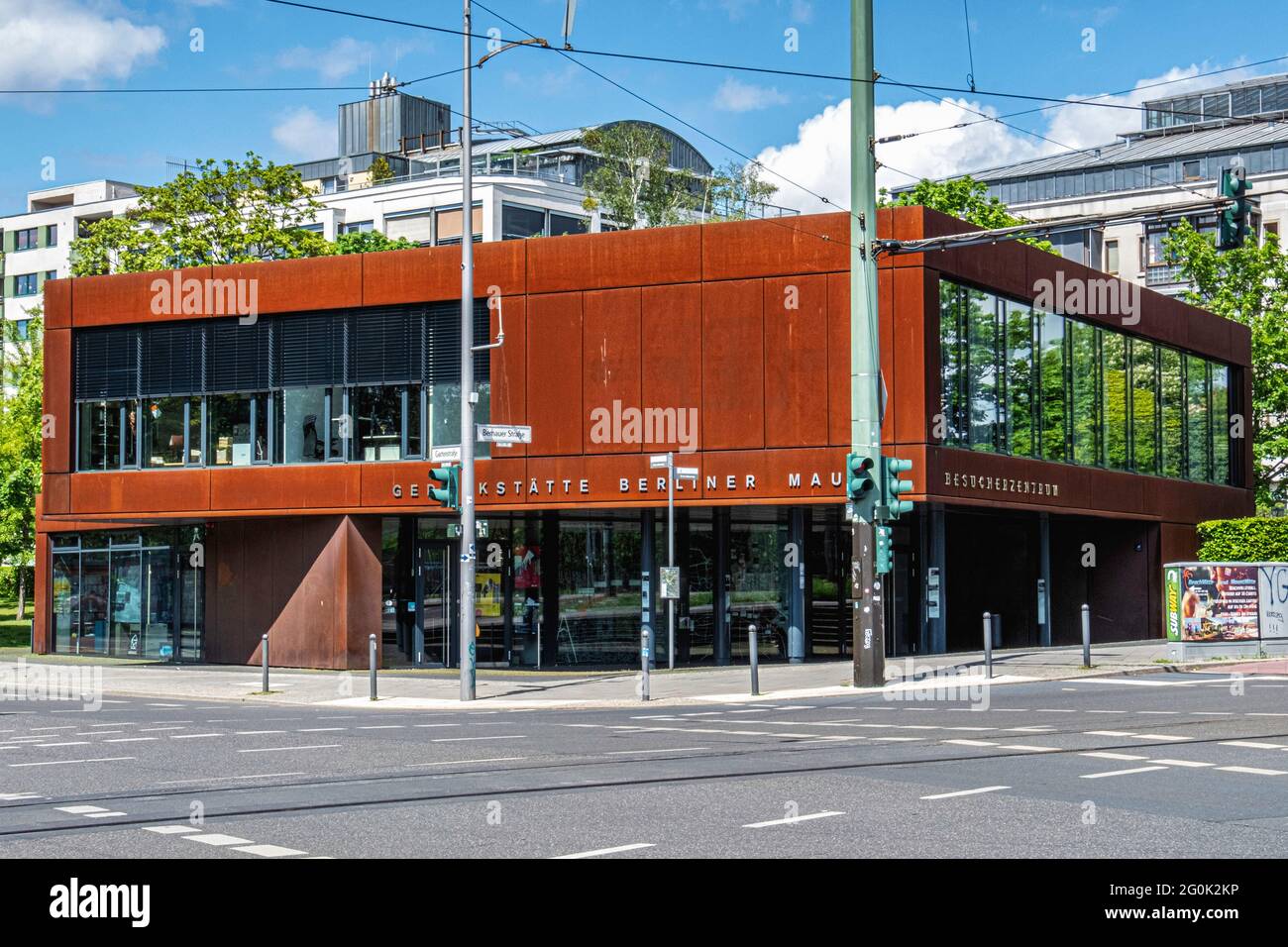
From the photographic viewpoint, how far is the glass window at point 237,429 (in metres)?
35.8

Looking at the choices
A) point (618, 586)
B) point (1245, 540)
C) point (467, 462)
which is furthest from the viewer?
point (1245, 540)

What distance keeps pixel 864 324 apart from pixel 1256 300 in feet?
110

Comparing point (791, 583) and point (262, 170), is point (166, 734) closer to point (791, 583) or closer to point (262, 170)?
point (791, 583)

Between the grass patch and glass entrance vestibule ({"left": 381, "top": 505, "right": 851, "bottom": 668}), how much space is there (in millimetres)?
18215

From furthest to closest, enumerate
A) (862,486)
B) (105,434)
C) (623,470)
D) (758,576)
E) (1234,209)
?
1. (105,434)
2. (758,576)
3. (623,470)
4. (862,486)
5. (1234,209)

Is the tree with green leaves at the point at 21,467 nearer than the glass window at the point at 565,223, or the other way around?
the tree with green leaves at the point at 21,467

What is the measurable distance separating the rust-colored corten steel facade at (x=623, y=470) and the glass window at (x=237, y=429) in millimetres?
375

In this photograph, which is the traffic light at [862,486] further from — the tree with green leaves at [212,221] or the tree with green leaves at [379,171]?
the tree with green leaves at [379,171]

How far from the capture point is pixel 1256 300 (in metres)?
53.6

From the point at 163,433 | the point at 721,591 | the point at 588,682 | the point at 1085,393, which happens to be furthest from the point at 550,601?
the point at 1085,393

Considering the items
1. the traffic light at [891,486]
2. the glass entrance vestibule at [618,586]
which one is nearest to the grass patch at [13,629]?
the glass entrance vestibule at [618,586]
